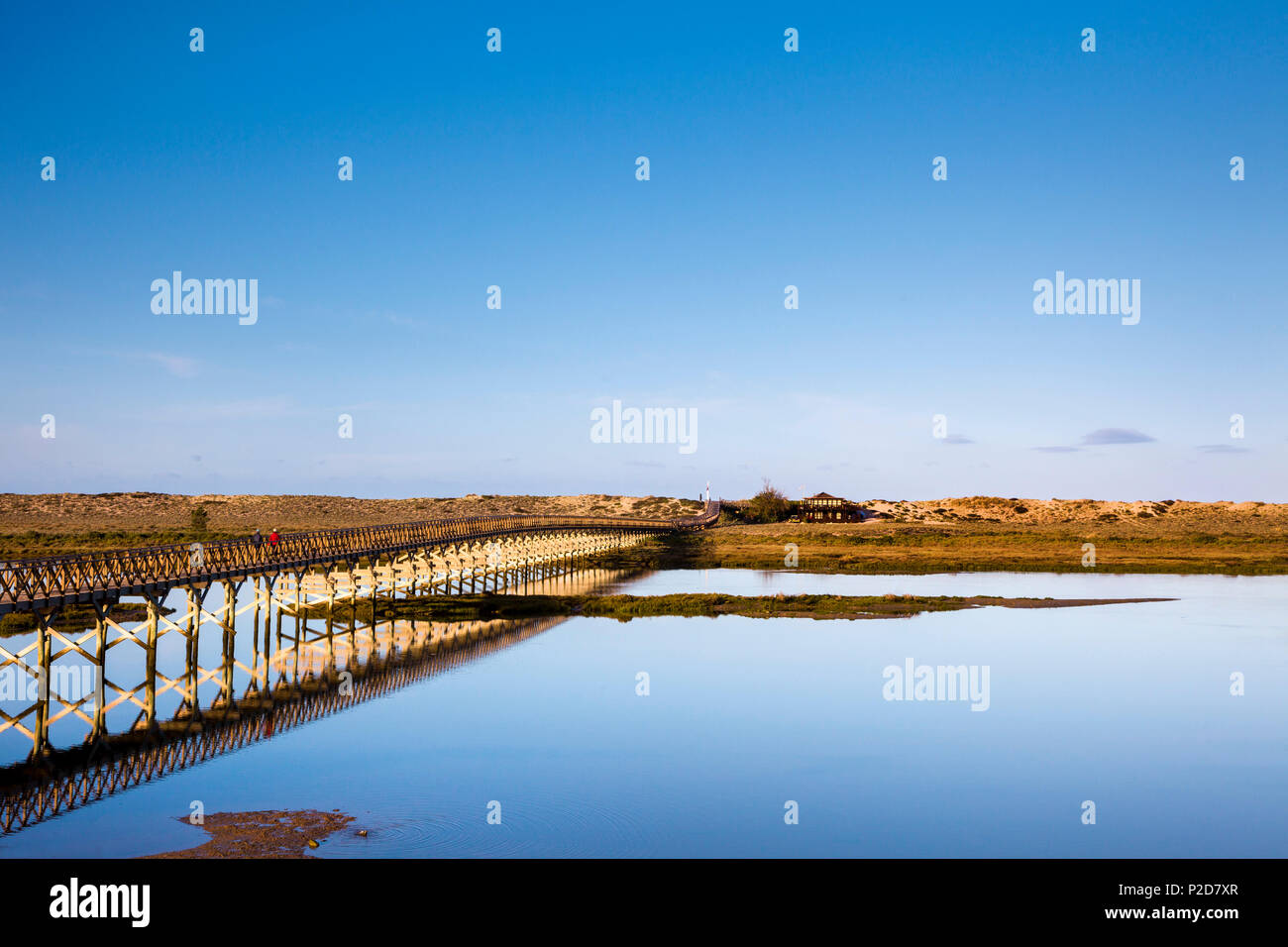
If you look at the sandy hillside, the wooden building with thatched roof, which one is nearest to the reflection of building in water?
the wooden building with thatched roof

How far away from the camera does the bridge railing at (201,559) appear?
26.4 metres

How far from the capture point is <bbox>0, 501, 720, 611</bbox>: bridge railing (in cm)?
2639

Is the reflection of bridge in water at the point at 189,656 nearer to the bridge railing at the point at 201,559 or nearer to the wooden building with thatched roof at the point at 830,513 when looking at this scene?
the bridge railing at the point at 201,559

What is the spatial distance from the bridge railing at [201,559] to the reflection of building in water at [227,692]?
1.39 metres

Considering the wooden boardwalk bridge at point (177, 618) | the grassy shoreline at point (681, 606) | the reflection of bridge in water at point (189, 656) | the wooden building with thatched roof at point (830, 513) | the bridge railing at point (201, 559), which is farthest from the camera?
the wooden building with thatched roof at point (830, 513)

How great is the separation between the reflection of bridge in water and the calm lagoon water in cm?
151

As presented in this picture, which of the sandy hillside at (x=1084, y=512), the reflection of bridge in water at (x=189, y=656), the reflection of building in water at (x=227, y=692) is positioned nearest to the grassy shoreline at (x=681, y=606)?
the reflection of bridge in water at (x=189, y=656)

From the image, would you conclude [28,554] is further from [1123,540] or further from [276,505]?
[276,505]

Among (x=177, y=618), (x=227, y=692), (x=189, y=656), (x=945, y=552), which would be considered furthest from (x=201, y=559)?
(x=945, y=552)

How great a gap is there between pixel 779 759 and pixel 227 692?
16387 mm

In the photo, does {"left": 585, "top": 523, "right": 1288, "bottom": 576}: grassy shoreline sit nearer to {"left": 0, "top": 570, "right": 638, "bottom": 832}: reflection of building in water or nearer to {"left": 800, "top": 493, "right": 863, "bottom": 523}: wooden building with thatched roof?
{"left": 800, "top": 493, "right": 863, "bottom": 523}: wooden building with thatched roof

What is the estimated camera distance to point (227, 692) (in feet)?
99.9

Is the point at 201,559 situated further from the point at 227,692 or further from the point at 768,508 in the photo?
the point at 768,508
